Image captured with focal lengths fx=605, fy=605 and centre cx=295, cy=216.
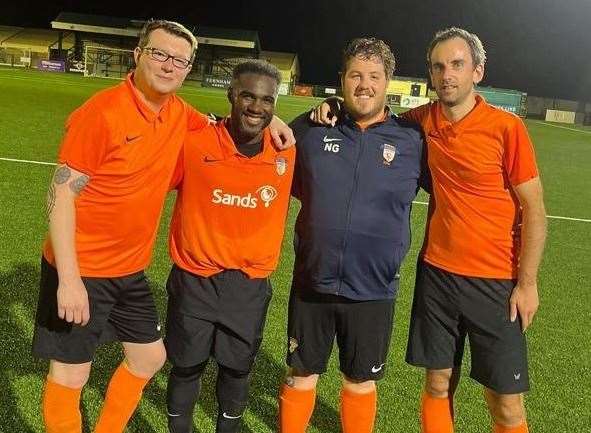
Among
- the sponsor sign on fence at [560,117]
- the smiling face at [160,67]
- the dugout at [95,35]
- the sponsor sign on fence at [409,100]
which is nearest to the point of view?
the smiling face at [160,67]

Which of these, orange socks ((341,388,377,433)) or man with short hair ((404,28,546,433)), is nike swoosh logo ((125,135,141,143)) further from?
orange socks ((341,388,377,433))

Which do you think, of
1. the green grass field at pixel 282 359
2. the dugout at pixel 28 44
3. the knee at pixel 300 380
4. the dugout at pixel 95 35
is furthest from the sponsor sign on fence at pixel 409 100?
the knee at pixel 300 380

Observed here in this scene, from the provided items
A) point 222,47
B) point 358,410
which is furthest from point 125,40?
point 358,410

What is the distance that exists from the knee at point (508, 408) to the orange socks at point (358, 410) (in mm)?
566

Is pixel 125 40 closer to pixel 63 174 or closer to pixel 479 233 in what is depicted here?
pixel 63 174

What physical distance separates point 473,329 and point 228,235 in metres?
1.20

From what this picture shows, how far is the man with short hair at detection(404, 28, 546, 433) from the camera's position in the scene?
2664 millimetres

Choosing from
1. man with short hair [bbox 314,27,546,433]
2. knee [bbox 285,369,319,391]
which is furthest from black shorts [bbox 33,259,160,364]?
man with short hair [bbox 314,27,546,433]

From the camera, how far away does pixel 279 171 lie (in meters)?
2.66

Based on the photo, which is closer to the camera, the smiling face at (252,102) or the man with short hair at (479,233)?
the smiling face at (252,102)

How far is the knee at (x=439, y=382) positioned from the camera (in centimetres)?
290

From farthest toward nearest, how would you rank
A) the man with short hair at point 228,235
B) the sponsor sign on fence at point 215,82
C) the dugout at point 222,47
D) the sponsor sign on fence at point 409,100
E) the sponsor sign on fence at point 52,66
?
the dugout at point 222,47, the sponsor sign on fence at point 52,66, the sponsor sign on fence at point 215,82, the sponsor sign on fence at point 409,100, the man with short hair at point 228,235

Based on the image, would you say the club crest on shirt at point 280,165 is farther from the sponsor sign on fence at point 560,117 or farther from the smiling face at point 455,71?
the sponsor sign on fence at point 560,117

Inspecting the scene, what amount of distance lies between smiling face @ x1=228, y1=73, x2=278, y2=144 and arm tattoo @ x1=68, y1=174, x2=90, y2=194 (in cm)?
66
